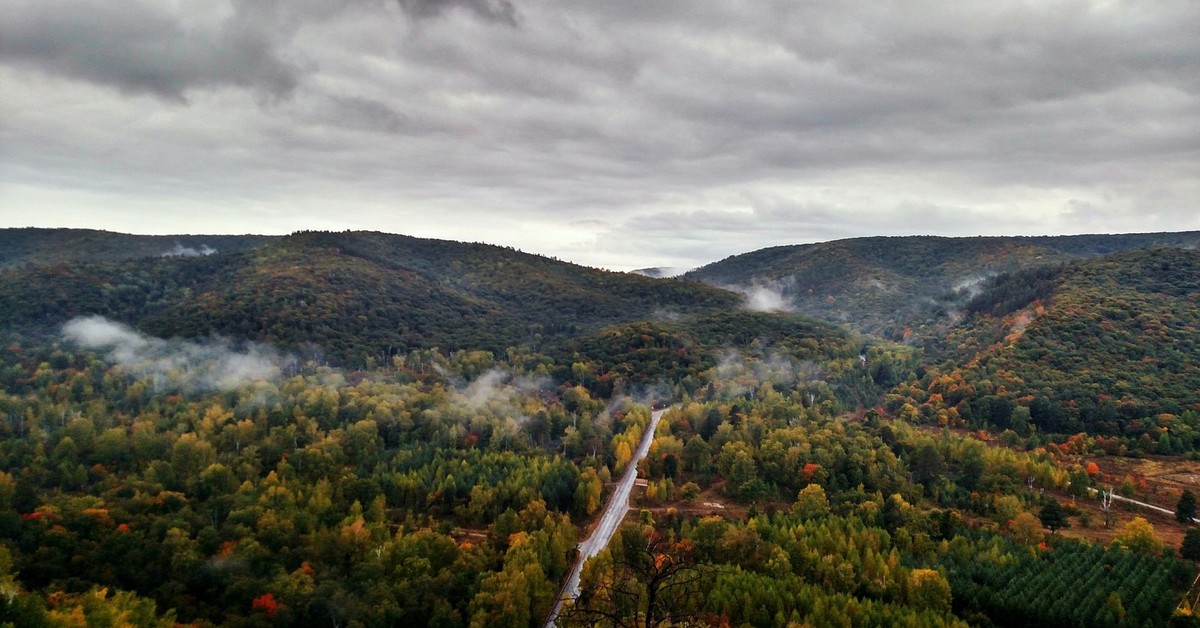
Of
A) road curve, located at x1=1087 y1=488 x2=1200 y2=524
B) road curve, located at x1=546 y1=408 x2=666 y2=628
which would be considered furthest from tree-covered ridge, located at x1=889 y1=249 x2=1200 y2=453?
road curve, located at x1=546 y1=408 x2=666 y2=628

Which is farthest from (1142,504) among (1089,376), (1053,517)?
(1089,376)

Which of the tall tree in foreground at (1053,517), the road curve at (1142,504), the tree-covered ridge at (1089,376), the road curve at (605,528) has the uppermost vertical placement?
the tree-covered ridge at (1089,376)

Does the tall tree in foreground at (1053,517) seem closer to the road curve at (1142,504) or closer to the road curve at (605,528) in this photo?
the road curve at (1142,504)

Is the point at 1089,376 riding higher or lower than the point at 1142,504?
higher

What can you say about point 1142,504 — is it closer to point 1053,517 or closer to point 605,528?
point 1053,517

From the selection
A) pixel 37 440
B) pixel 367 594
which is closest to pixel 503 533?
pixel 367 594

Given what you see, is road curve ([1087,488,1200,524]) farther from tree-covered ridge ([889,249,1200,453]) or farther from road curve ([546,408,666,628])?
road curve ([546,408,666,628])

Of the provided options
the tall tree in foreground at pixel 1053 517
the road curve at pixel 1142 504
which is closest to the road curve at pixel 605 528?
the tall tree in foreground at pixel 1053 517
